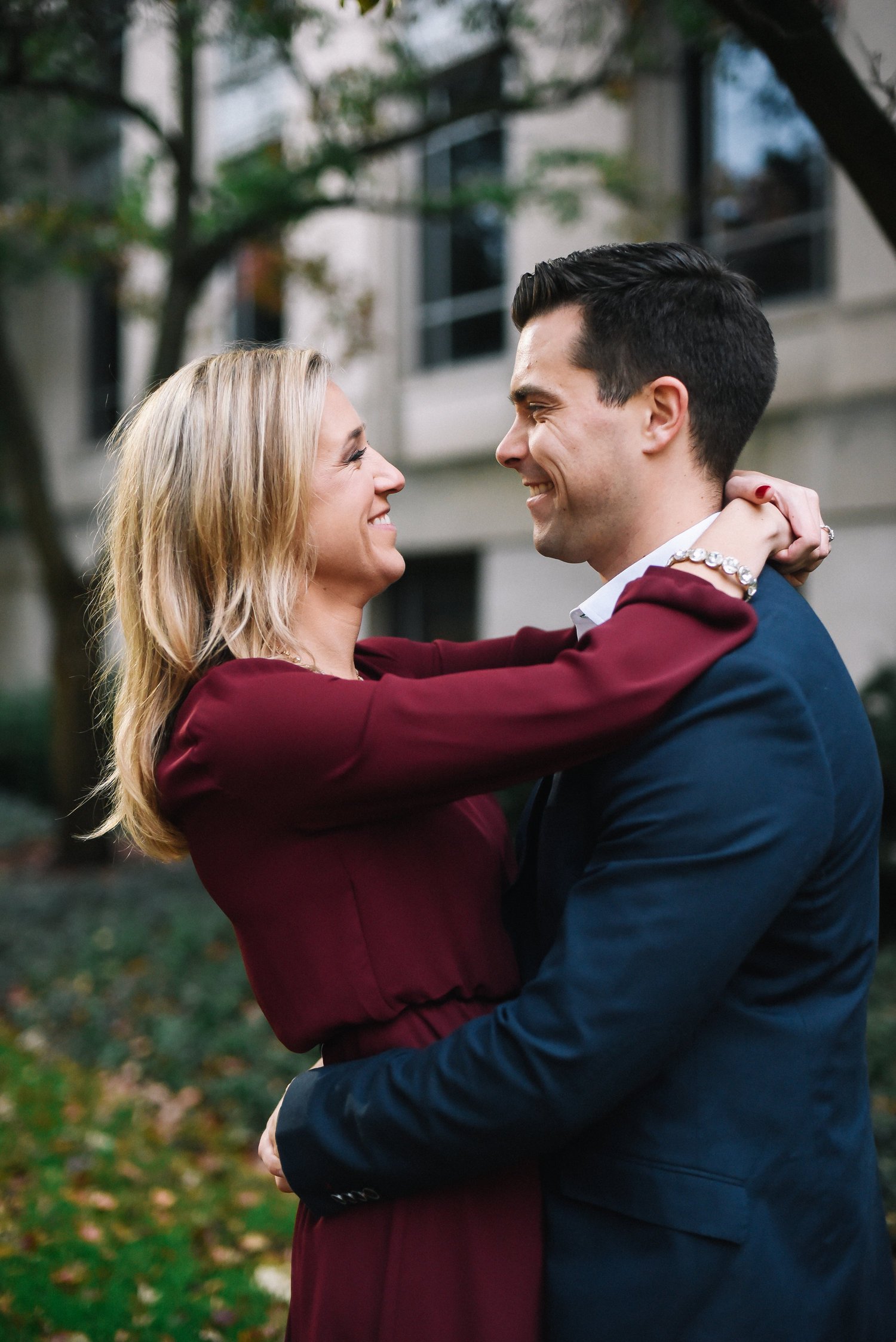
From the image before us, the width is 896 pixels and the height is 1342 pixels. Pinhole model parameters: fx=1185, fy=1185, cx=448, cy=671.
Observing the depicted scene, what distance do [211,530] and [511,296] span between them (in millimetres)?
10335

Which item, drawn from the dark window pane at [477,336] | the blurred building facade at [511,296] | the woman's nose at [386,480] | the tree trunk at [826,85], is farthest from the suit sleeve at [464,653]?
the dark window pane at [477,336]

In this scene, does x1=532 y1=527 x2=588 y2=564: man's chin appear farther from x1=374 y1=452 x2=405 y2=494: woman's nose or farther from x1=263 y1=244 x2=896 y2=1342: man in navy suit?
x1=263 y1=244 x2=896 y2=1342: man in navy suit

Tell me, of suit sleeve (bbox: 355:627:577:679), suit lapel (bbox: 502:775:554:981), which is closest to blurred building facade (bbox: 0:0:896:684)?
suit sleeve (bbox: 355:627:577:679)

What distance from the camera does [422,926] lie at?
6.05 feet

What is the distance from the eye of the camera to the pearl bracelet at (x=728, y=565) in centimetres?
180

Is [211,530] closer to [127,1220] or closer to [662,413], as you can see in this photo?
[662,413]

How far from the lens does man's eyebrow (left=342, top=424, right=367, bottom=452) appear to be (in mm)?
2098

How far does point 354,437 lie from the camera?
83.4 inches

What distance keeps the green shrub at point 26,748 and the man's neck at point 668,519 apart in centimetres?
1387

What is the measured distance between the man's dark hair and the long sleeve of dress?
41 cm

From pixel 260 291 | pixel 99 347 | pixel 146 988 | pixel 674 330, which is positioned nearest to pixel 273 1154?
pixel 674 330

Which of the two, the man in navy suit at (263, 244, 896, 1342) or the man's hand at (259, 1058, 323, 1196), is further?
the man's hand at (259, 1058, 323, 1196)

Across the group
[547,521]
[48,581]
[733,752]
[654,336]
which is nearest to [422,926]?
[733,752]

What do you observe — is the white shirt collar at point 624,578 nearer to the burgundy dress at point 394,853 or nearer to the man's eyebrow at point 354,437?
the burgundy dress at point 394,853
